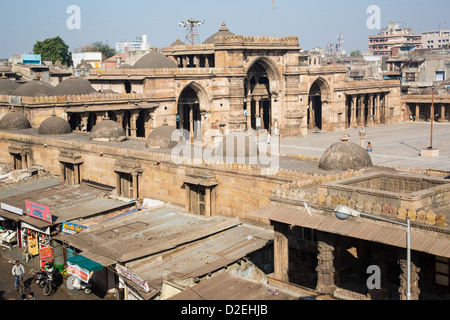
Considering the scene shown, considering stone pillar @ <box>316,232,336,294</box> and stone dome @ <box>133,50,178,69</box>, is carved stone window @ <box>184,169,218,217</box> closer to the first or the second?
stone pillar @ <box>316,232,336,294</box>

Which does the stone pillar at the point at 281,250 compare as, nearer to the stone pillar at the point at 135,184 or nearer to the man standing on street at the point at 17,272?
the man standing on street at the point at 17,272

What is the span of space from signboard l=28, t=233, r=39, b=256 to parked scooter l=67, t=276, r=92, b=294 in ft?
17.9

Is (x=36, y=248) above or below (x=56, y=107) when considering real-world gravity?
below

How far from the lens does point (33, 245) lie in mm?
29547

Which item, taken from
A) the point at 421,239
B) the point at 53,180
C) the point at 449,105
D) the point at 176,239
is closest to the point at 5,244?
the point at 53,180

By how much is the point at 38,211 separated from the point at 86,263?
770 centimetres

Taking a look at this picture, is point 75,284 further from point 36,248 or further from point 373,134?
point 373,134

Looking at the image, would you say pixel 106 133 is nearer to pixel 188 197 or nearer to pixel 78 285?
pixel 188 197

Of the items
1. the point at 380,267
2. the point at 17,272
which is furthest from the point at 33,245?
the point at 380,267

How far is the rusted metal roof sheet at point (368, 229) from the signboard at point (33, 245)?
14.7m

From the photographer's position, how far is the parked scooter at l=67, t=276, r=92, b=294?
80.0 ft

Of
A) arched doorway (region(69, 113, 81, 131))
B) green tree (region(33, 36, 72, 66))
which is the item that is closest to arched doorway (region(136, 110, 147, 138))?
arched doorway (region(69, 113, 81, 131))

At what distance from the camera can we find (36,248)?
2941cm

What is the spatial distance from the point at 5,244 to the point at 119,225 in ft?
32.0
